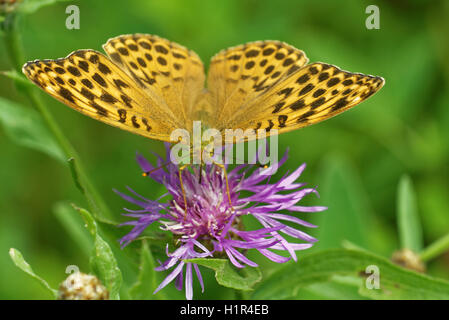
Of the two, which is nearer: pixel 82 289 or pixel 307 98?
pixel 82 289

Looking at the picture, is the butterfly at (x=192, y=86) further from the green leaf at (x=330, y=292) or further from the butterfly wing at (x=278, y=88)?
the green leaf at (x=330, y=292)

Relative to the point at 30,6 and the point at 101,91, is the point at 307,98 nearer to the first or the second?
the point at 101,91

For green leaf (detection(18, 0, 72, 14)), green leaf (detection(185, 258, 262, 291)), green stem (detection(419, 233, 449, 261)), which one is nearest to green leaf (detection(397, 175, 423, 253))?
green stem (detection(419, 233, 449, 261))

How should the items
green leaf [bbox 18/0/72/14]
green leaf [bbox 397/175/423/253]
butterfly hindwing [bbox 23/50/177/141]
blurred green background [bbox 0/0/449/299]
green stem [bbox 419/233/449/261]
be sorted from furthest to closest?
blurred green background [bbox 0/0/449/299] → green leaf [bbox 397/175/423/253] → green stem [bbox 419/233/449/261] → green leaf [bbox 18/0/72/14] → butterfly hindwing [bbox 23/50/177/141]

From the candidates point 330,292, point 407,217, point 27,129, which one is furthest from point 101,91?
point 407,217

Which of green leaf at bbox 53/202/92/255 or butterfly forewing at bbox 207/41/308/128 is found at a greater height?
butterfly forewing at bbox 207/41/308/128

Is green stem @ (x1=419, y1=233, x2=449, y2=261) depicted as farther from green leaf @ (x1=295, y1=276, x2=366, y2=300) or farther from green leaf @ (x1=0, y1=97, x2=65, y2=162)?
green leaf @ (x1=0, y1=97, x2=65, y2=162)

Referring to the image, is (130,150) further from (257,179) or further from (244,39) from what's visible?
(257,179)
